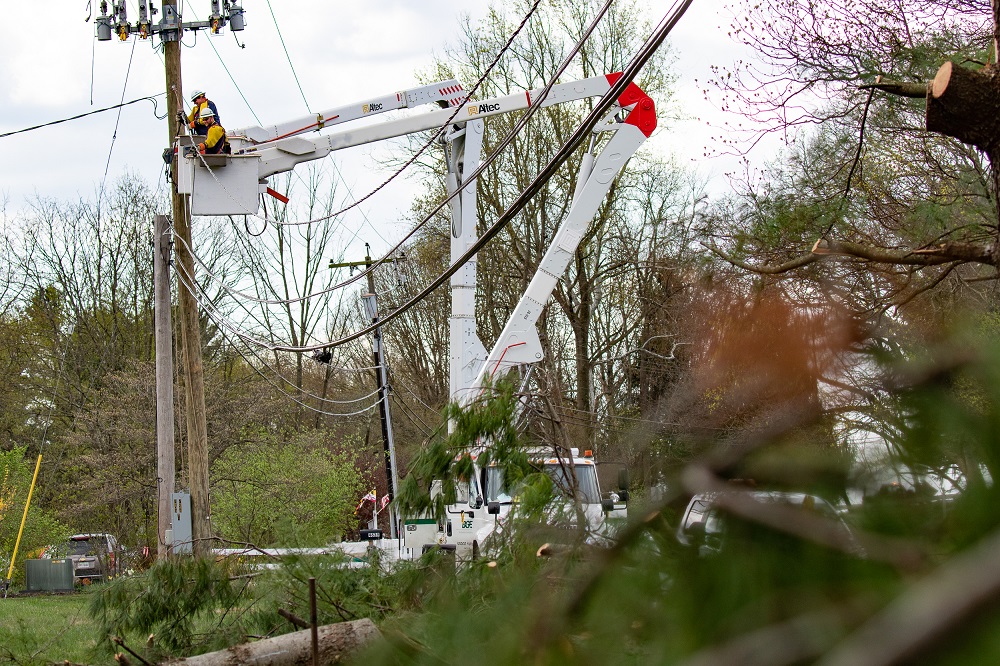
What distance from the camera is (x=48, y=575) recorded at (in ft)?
72.3

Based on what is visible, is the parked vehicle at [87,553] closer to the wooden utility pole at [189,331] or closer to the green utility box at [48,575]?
the green utility box at [48,575]

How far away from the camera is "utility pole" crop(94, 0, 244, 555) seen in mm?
14312

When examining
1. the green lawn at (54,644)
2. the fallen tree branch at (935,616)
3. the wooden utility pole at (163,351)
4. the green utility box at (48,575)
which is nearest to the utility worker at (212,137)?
the wooden utility pole at (163,351)

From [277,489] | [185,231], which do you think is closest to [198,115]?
[185,231]

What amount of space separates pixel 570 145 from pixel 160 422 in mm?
9754

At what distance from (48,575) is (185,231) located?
1148 centimetres

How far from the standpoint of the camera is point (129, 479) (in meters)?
24.9

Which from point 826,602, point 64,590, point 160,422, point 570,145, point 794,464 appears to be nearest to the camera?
point 826,602

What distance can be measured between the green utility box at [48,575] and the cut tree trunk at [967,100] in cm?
2179

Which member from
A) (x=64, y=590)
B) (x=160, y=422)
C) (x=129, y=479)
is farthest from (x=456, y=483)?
(x=129, y=479)

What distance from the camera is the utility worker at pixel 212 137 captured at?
1245 centimetres

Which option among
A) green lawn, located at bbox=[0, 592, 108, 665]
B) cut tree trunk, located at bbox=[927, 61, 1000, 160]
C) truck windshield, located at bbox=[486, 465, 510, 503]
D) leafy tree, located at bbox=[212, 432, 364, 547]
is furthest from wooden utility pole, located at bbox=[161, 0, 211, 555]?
cut tree trunk, located at bbox=[927, 61, 1000, 160]

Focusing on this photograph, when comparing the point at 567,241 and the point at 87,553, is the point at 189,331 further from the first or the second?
the point at 87,553

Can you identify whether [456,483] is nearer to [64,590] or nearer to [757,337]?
[757,337]
